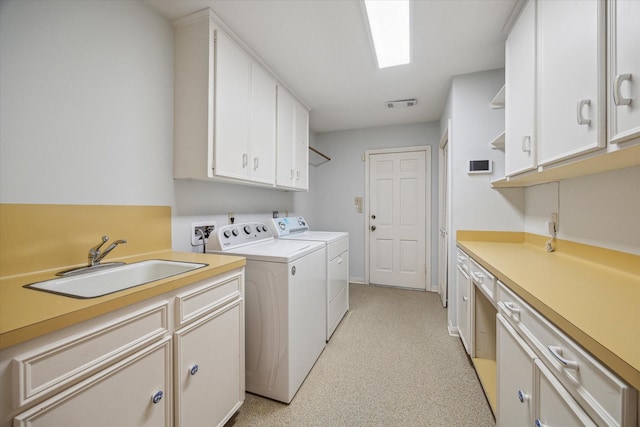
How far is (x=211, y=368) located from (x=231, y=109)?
1550mm

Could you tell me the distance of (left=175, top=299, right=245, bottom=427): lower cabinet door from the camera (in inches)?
41.6

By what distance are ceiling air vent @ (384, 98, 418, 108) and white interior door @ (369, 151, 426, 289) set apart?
34.2 inches

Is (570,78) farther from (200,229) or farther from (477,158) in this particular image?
(200,229)

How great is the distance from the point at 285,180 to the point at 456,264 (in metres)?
1.77

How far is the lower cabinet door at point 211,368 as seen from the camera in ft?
3.46

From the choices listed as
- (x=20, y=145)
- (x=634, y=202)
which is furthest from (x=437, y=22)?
(x=20, y=145)

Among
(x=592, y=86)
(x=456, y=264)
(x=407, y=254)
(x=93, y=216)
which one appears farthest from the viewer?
(x=407, y=254)

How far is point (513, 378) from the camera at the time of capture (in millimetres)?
1014

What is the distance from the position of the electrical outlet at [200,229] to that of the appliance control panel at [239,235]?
12 centimetres

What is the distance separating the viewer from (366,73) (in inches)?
89.4

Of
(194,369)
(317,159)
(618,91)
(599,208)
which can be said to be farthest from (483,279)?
(317,159)

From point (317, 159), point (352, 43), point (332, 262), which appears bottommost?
point (332, 262)

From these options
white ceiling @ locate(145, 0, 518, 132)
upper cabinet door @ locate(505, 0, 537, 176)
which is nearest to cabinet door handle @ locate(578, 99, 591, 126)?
upper cabinet door @ locate(505, 0, 537, 176)

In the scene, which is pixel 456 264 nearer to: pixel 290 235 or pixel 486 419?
pixel 486 419
